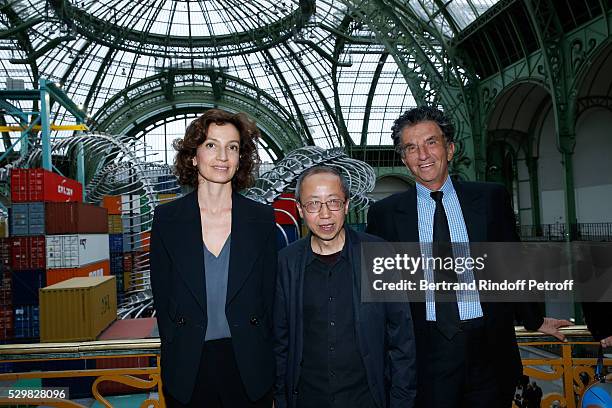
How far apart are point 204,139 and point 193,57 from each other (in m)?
47.1

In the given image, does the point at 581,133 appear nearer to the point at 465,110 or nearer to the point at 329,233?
the point at 465,110

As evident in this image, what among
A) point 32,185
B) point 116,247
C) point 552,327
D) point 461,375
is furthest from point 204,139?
point 116,247

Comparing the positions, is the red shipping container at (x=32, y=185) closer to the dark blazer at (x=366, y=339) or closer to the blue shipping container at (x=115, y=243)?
the blue shipping container at (x=115, y=243)

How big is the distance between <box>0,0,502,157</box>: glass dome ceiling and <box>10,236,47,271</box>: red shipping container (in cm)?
2747

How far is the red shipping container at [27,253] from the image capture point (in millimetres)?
17234

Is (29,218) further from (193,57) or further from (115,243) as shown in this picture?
(193,57)

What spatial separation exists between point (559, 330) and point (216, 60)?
158 feet

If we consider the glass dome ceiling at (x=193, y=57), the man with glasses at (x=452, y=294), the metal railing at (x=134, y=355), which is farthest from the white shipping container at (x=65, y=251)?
the glass dome ceiling at (x=193, y=57)

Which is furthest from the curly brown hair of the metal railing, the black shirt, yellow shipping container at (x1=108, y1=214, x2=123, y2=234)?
yellow shipping container at (x1=108, y1=214, x2=123, y2=234)

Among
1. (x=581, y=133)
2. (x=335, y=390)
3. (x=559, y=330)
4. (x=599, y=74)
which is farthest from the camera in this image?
(x=581, y=133)

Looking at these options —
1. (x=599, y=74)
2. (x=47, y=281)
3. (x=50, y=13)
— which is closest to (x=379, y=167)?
(x=599, y=74)

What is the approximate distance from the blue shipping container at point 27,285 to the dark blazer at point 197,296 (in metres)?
16.7

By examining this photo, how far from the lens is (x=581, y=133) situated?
24797mm

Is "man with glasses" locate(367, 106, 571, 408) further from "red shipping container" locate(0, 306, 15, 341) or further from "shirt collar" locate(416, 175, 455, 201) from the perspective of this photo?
"red shipping container" locate(0, 306, 15, 341)
